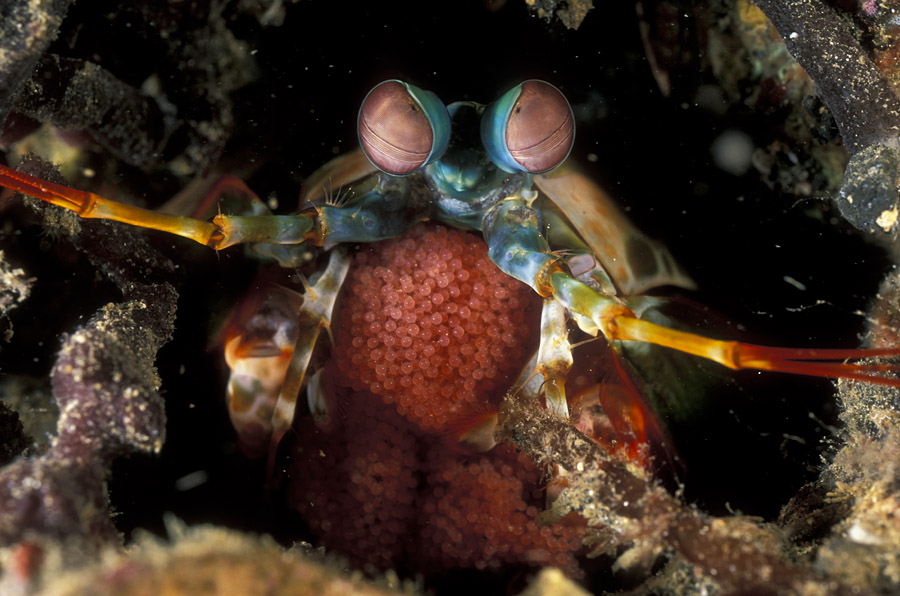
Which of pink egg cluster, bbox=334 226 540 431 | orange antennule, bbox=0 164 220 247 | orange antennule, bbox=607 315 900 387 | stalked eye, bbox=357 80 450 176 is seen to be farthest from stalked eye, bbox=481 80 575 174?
orange antennule, bbox=0 164 220 247

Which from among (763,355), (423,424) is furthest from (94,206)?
(763,355)

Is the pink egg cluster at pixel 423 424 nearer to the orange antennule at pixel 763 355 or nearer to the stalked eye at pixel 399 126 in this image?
the stalked eye at pixel 399 126

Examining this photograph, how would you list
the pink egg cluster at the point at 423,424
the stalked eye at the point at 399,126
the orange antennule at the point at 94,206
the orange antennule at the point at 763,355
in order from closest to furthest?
the orange antennule at the point at 763,355
the orange antennule at the point at 94,206
the stalked eye at the point at 399,126
the pink egg cluster at the point at 423,424

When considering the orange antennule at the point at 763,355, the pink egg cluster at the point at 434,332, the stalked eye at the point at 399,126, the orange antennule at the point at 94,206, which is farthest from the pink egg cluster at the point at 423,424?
the orange antennule at the point at 763,355

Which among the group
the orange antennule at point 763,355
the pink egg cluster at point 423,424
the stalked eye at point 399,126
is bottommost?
the pink egg cluster at point 423,424

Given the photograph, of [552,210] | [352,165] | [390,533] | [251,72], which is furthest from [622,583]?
[251,72]

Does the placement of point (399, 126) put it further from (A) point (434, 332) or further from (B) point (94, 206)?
(B) point (94, 206)
